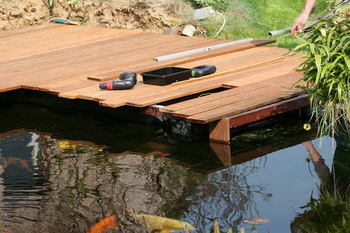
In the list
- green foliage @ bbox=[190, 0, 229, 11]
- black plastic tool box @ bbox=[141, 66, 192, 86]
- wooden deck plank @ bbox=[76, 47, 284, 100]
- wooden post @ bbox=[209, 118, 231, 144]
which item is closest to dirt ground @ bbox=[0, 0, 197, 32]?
green foliage @ bbox=[190, 0, 229, 11]

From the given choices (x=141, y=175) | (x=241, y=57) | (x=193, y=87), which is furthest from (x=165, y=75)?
(x=141, y=175)

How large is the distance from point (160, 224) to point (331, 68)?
1706 millimetres

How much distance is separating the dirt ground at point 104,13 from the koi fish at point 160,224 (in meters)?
5.48

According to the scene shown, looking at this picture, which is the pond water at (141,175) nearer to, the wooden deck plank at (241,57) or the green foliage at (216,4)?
the wooden deck plank at (241,57)

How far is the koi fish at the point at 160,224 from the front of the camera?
14.0ft

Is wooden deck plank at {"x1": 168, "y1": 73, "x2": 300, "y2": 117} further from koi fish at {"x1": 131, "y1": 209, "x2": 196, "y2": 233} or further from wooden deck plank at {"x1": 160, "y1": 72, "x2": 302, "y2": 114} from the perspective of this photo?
koi fish at {"x1": 131, "y1": 209, "x2": 196, "y2": 233}

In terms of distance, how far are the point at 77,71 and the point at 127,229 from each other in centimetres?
349

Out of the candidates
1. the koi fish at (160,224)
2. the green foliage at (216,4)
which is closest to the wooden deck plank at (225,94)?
the koi fish at (160,224)

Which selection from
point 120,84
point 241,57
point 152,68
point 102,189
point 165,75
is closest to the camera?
point 102,189

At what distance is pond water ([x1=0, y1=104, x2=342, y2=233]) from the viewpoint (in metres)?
4.51

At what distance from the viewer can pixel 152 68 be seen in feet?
24.2

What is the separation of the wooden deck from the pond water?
293 mm

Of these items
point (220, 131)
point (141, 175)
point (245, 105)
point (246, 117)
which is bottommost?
point (141, 175)

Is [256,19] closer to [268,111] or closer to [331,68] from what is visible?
[268,111]
